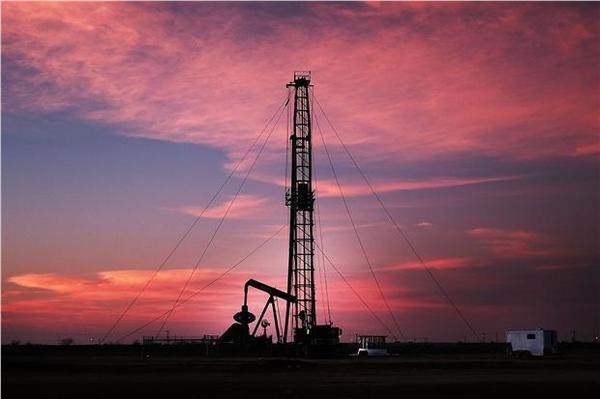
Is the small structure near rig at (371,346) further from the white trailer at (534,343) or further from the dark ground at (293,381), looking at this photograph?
the dark ground at (293,381)

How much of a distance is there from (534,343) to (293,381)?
41.2 m

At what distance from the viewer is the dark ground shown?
34.5 m

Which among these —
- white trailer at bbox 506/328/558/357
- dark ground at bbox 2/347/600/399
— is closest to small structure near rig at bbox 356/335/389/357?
white trailer at bbox 506/328/558/357

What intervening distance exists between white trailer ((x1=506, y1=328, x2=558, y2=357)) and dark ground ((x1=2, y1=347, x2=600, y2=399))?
2012cm

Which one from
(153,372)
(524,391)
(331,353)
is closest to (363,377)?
(524,391)

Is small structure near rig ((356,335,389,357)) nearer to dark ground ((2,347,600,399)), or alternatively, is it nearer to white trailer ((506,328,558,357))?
white trailer ((506,328,558,357))

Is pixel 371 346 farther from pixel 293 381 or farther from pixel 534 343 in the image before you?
pixel 293 381

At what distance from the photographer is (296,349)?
7512 centimetres

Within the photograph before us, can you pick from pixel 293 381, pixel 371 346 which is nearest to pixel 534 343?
pixel 371 346

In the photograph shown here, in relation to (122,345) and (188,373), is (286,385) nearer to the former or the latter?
(188,373)

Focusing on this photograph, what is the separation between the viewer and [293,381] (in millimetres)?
39812

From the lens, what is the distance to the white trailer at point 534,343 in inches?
2899

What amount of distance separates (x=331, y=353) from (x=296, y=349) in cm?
366

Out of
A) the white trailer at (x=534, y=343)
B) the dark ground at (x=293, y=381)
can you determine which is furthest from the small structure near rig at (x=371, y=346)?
the dark ground at (x=293, y=381)
